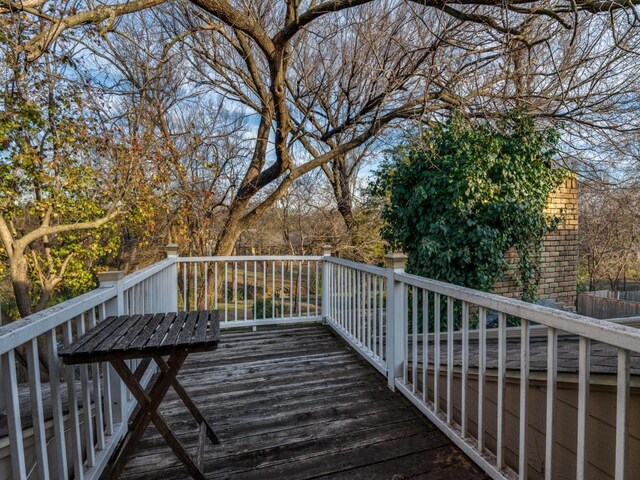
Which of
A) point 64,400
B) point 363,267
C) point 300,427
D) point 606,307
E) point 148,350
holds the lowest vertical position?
point 606,307

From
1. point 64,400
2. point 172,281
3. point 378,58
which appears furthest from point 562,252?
point 64,400

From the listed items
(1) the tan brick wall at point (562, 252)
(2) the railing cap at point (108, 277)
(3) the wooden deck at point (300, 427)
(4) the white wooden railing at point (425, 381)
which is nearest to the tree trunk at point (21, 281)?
(4) the white wooden railing at point (425, 381)

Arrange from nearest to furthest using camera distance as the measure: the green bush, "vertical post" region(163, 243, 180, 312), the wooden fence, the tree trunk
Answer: "vertical post" region(163, 243, 180, 312)
the green bush
the tree trunk
the wooden fence

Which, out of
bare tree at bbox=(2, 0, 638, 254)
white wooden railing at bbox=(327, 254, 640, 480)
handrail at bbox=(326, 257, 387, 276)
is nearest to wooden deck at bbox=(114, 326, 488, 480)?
white wooden railing at bbox=(327, 254, 640, 480)

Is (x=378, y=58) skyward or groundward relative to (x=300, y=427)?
skyward

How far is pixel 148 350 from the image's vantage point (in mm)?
1514

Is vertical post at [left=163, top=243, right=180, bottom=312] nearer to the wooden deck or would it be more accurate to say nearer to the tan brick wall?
the wooden deck

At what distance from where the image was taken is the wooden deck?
1873 mm

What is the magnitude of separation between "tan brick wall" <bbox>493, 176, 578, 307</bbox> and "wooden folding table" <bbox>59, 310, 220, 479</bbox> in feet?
18.8

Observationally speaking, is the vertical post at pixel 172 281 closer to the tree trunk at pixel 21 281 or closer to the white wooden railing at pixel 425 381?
the white wooden railing at pixel 425 381

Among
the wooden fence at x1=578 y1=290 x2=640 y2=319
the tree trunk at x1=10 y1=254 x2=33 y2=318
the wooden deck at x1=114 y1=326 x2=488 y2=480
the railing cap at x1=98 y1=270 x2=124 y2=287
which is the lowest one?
the wooden fence at x1=578 y1=290 x2=640 y2=319

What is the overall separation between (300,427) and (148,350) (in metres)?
1.23

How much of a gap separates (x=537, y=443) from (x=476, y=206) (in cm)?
363

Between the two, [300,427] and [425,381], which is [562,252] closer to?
[425,381]
